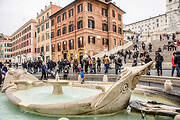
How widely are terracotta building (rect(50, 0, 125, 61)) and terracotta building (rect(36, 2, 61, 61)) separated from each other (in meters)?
3.39

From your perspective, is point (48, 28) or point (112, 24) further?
point (48, 28)

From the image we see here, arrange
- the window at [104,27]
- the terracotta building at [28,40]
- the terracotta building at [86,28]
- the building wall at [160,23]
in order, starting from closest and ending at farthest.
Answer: the terracotta building at [86,28], the window at [104,27], the building wall at [160,23], the terracotta building at [28,40]

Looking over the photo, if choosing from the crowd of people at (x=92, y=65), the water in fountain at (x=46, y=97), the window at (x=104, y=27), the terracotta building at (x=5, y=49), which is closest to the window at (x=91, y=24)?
the window at (x=104, y=27)

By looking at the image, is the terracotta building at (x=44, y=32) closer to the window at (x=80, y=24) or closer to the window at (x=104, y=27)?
the window at (x=80, y=24)

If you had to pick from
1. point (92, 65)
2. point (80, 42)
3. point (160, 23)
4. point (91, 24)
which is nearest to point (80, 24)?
point (91, 24)

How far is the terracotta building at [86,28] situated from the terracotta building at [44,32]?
3389 mm

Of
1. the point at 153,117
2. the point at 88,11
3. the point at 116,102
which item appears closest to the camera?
the point at 153,117

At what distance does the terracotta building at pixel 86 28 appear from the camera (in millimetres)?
27594

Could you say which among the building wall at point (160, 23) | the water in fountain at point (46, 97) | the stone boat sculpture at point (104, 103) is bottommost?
the water in fountain at point (46, 97)

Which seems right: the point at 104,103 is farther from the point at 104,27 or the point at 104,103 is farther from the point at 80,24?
the point at 104,27

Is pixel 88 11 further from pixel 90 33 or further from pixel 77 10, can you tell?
pixel 90 33

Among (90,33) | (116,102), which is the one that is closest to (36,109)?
(116,102)

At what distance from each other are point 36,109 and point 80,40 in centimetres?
2518

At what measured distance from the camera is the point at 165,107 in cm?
323
